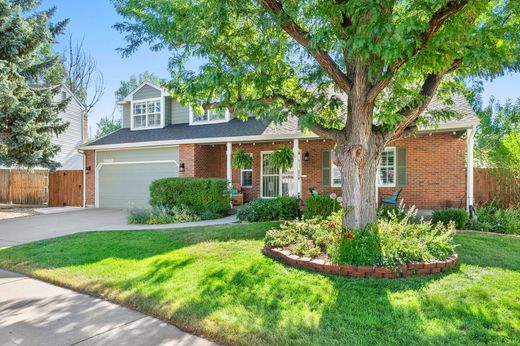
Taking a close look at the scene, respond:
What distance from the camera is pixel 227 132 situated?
539 inches

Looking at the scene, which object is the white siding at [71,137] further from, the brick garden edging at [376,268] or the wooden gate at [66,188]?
the brick garden edging at [376,268]

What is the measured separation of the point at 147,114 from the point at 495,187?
15498 millimetres

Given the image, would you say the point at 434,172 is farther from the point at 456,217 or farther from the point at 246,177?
the point at 246,177

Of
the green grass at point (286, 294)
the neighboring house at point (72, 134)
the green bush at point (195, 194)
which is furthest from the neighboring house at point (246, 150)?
the neighboring house at point (72, 134)

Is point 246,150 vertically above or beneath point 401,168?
above

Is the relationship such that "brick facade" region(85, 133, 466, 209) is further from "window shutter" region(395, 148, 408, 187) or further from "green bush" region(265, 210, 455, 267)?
"green bush" region(265, 210, 455, 267)

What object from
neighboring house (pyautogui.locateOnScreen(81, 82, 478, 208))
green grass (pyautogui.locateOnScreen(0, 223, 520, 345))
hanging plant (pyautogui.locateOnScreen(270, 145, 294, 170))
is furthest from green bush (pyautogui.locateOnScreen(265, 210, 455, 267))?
hanging plant (pyautogui.locateOnScreen(270, 145, 294, 170))

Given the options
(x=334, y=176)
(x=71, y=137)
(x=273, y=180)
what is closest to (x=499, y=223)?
(x=334, y=176)

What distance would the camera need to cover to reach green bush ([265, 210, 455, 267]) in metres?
4.93

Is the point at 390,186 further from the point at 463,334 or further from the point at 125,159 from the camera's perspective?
the point at 125,159

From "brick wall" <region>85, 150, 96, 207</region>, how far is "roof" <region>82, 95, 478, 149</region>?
0.59m

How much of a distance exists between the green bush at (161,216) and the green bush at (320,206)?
3.82 m

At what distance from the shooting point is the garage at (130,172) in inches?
586

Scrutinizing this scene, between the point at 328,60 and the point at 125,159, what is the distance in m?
12.9
